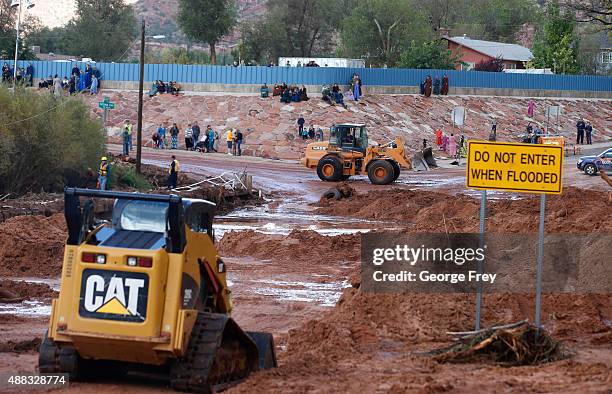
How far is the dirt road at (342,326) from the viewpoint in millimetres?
11852

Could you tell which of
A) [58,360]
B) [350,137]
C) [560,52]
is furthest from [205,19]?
[58,360]

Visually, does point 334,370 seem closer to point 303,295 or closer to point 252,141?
point 303,295

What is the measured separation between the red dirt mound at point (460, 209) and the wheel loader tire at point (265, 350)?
34.5 feet

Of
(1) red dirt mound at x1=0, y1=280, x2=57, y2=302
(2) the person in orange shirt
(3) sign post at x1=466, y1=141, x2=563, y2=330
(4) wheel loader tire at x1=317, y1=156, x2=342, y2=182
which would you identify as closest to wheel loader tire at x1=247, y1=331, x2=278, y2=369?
(3) sign post at x1=466, y1=141, x2=563, y2=330

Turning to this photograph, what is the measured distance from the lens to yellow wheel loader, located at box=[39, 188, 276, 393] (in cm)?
1115

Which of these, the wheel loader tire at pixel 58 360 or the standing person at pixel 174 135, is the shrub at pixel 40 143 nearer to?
the standing person at pixel 174 135

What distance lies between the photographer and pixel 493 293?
55.8 ft

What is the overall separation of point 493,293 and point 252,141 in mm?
41291

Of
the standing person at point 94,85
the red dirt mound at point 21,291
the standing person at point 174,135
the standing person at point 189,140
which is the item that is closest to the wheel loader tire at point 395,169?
the standing person at point 189,140

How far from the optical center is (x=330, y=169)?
4603 centimetres

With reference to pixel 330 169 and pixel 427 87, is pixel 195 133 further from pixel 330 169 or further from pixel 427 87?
pixel 427 87

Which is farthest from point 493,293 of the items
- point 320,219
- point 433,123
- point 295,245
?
point 433,123

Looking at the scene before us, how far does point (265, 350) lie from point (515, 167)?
4.31 m

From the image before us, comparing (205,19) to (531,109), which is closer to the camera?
(531,109)
